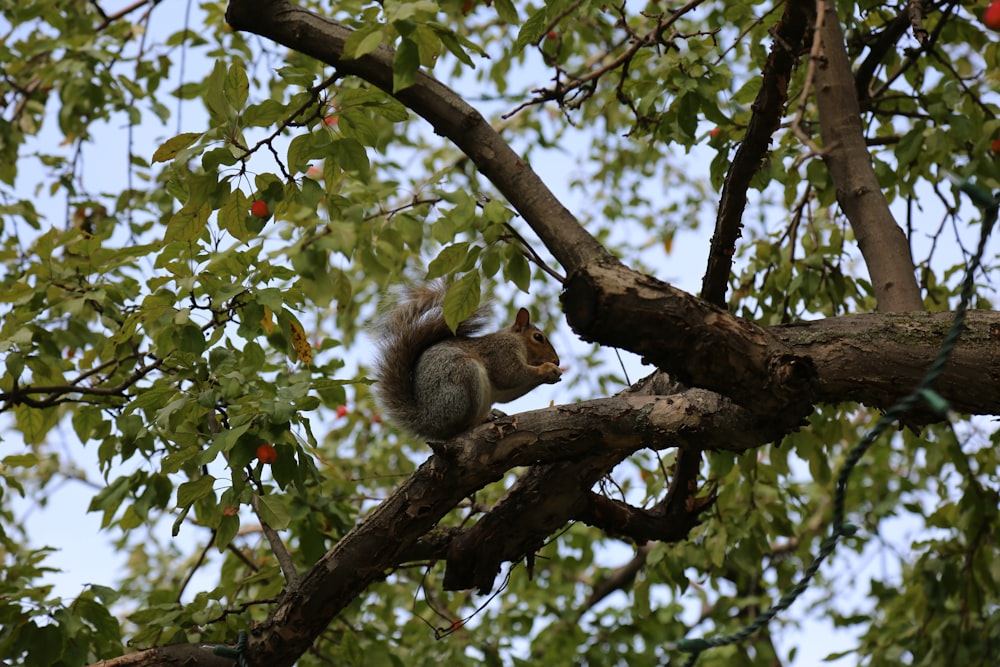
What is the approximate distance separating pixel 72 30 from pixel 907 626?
3.91m

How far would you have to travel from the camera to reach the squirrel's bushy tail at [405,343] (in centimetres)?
273

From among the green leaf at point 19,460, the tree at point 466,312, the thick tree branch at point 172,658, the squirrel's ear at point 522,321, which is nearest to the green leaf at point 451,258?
the tree at point 466,312

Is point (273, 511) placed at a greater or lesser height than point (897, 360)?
lesser

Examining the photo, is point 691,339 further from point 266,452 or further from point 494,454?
point 266,452

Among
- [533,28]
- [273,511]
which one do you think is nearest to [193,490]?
[273,511]

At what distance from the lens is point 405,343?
9.15 feet

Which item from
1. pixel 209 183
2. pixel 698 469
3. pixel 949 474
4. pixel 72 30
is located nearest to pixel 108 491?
pixel 209 183

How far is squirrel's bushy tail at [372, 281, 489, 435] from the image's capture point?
8.97 feet

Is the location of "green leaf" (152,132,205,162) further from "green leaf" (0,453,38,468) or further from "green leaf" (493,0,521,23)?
"green leaf" (0,453,38,468)

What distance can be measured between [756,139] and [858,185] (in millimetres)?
821

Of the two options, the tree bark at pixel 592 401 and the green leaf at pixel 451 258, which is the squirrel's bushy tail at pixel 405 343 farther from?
the green leaf at pixel 451 258

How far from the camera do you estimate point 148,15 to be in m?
4.00

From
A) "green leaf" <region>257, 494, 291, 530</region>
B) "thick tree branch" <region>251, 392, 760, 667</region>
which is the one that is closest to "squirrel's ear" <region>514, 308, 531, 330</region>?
"thick tree branch" <region>251, 392, 760, 667</region>

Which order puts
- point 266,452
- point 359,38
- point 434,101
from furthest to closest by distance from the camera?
point 266,452
point 434,101
point 359,38
